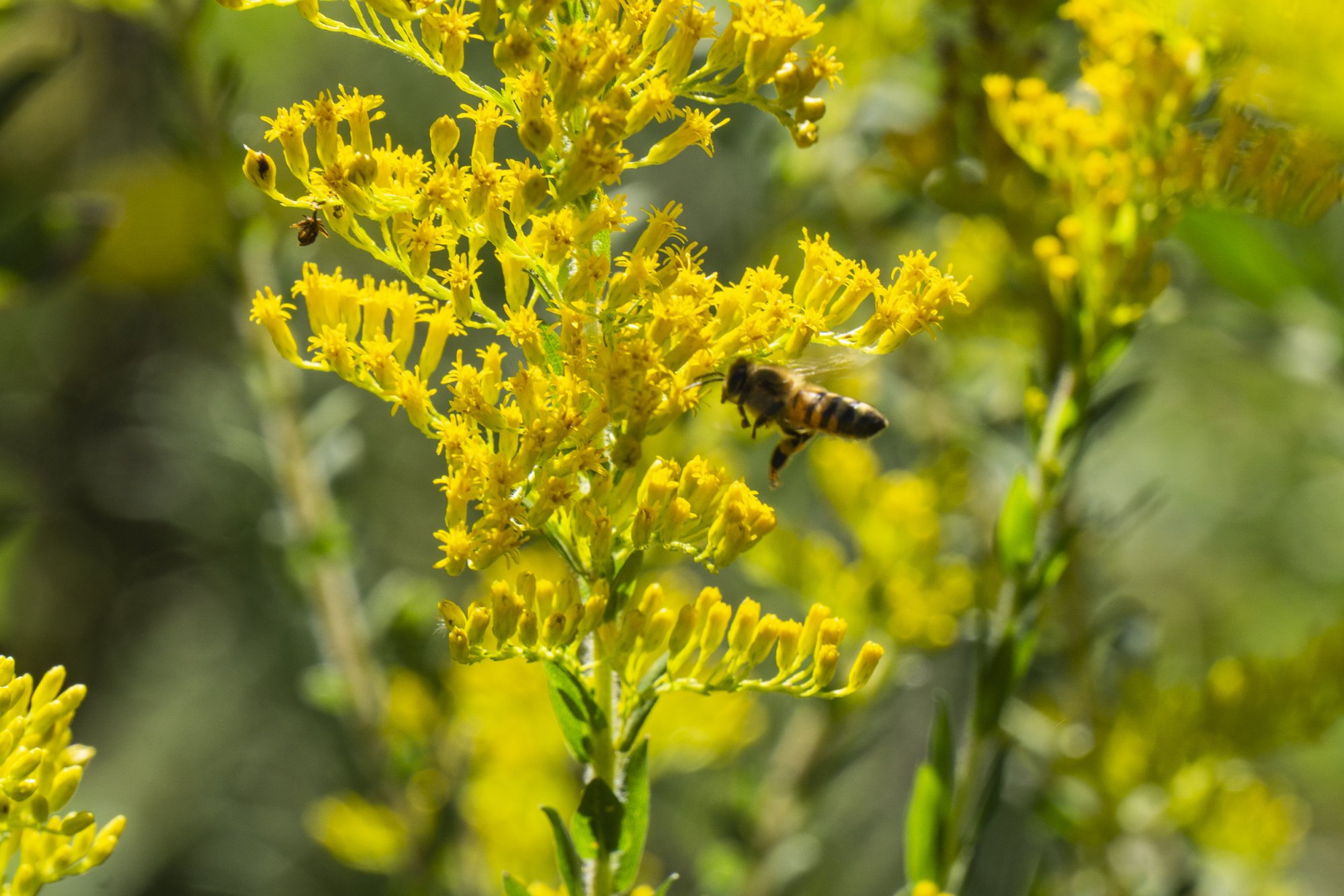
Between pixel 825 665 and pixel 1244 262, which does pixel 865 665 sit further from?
pixel 1244 262

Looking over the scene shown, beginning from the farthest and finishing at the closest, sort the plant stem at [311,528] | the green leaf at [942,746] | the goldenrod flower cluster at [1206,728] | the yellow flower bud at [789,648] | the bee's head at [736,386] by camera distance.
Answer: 1. the plant stem at [311,528]
2. the goldenrod flower cluster at [1206,728]
3. the bee's head at [736,386]
4. the green leaf at [942,746]
5. the yellow flower bud at [789,648]

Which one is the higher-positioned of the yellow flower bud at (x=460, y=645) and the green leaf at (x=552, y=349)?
the green leaf at (x=552, y=349)

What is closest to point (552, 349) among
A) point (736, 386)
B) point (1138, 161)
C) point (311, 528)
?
point (736, 386)

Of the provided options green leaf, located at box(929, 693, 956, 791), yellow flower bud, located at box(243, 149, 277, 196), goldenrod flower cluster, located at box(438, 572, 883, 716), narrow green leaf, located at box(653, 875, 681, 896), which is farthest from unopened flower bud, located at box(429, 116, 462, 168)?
green leaf, located at box(929, 693, 956, 791)

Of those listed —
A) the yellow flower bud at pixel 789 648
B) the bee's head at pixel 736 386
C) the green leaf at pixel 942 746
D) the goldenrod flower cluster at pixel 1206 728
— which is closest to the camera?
the yellow flower bud at pixel 789 648

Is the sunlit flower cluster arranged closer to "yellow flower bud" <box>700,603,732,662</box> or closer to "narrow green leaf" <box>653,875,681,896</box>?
"yellow flower bud" <box>700,603,732,662</box>

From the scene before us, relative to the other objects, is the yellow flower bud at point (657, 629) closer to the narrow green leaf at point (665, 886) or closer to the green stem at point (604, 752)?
the green stem at point (604, 752)

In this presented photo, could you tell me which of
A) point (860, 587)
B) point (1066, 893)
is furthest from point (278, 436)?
point (1066, 893)

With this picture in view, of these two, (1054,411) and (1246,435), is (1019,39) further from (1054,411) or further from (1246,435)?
(1246,435)

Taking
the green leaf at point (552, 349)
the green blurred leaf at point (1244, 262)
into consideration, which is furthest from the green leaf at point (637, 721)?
the green blurred leaf at point (1244, 262)
